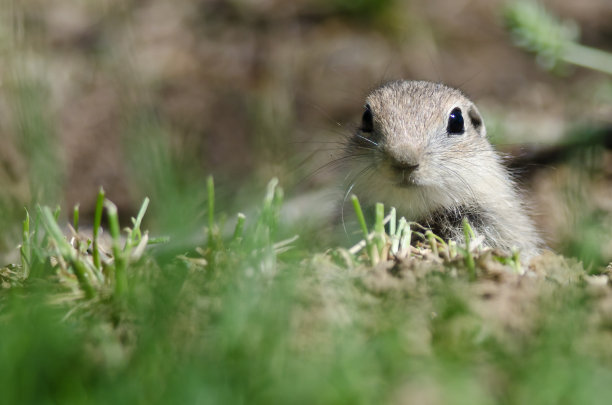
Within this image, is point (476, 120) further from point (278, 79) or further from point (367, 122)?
point (278, 79)

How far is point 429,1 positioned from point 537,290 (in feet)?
21.4

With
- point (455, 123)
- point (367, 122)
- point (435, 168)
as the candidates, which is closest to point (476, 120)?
point (455, 123)

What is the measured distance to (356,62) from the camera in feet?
24.8

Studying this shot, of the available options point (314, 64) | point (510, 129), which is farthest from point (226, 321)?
point (314, 64)

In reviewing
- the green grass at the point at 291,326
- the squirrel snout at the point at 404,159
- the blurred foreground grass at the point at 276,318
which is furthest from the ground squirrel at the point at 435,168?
the green grass at the point at 291,326

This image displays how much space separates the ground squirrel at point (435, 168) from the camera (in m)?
3.55

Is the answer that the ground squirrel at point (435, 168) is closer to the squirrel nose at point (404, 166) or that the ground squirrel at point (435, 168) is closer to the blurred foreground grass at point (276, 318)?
the squirrel nose at point (404, 166)

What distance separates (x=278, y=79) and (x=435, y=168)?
4011 mm

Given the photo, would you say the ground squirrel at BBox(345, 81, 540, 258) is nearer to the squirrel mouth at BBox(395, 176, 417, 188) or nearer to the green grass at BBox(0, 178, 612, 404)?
the squirrel mouth at BBox(395, 176, 417, 188)

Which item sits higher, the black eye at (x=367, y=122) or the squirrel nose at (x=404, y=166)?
the black eye at (x=367, y=122)

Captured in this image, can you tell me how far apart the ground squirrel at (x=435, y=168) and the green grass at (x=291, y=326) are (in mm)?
787

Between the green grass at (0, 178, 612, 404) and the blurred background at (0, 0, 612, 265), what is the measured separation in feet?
6.20

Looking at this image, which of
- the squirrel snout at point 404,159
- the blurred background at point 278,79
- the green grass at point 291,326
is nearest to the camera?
the green grass at point 291,326

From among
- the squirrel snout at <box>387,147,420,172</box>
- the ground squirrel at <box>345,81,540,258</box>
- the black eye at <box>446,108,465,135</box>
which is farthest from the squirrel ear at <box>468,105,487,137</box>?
the squirrel snout at <box>387,147,420,172</box>
